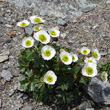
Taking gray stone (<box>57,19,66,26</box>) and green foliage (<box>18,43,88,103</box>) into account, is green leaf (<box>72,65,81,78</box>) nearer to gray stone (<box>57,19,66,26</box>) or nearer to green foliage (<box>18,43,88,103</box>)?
green foliage (<box>18,43,88,103</box>)

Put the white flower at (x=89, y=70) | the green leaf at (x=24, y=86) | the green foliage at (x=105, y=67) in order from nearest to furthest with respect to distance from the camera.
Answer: the white flower at (x=89, y=70) → the green leaf at (x=24, y=86) → the green foliage at (x=105, y=67)

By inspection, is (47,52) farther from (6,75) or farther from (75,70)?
(6,75)

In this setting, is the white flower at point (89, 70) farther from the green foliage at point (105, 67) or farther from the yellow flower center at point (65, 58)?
the green foliage at point (105, 67)

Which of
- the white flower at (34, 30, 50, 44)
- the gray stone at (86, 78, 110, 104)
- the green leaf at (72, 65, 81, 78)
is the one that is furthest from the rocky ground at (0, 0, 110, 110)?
the white flower at (34, 30, 50, 44)

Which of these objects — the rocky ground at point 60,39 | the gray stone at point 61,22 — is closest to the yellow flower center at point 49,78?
the rocky ground at point 60,39

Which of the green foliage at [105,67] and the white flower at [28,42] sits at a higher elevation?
the white flower at [28,42]

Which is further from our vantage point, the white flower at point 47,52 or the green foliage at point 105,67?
the green foliage at point 105,67

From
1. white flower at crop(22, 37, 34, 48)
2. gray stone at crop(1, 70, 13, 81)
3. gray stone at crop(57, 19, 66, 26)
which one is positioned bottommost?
gray stone at crop(1, 70, 13, 81)

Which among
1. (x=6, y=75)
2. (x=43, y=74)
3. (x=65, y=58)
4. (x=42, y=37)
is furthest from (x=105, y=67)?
(x=6, y=75)
